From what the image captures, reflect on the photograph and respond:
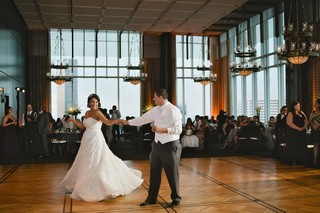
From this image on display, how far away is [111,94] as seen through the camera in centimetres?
1917

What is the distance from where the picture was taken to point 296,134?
8.45 m

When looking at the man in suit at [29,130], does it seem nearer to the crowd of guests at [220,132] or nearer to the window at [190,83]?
the crowd of guests at [220,132]

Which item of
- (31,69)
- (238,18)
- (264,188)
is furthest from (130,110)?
(264,188)

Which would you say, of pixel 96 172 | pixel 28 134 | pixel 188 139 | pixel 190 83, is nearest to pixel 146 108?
pixel 190 83

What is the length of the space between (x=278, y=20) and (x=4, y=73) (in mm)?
10178

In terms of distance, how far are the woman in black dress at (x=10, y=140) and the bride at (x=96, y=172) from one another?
482cm

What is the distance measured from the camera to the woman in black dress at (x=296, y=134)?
326 inches

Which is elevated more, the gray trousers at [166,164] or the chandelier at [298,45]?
the chandelier at [298,45]

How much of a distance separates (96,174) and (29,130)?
20.4 ft

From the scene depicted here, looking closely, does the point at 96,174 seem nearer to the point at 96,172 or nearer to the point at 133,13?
the point at 96,172

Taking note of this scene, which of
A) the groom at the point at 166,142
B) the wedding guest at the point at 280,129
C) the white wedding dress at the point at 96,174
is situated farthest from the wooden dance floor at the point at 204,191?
the wedding guest at the point at 280,129

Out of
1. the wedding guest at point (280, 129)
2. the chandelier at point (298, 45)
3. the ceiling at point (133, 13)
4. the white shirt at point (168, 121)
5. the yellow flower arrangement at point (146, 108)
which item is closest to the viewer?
the white shirt at point (168, 121)

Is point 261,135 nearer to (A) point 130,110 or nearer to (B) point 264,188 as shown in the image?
(B) point 264,188

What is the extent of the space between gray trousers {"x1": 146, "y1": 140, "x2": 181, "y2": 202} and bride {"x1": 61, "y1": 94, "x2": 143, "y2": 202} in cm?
68
